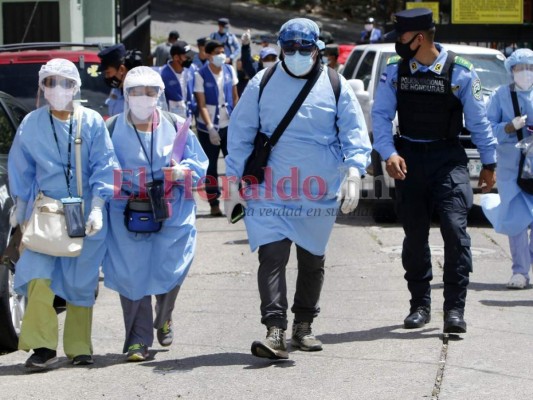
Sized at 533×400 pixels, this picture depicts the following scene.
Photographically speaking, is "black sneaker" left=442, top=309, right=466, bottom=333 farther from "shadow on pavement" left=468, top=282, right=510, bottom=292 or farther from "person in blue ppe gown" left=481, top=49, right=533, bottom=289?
"person in blue ppe gown" left=481, top=49, right=533, bottom=289

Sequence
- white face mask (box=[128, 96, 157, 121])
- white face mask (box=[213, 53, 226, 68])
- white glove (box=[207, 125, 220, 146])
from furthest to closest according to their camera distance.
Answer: white face mask (box=[213, 53, 226, 68]) < white glove (box=[207, 125, 220, 146]) < white face mask (box=[128, 96, 157, 121])

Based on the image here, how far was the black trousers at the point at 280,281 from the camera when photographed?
7184 millimetres

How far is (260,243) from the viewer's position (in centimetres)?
724

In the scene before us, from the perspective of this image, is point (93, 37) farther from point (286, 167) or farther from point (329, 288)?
point (286, 167)

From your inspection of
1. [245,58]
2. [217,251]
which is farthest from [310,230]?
[245,58]

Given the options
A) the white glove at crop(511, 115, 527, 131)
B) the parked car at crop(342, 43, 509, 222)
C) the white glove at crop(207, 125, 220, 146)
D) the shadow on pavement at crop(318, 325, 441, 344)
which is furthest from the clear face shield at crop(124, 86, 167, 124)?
the white glove at crop(207, 125, 220, 146)

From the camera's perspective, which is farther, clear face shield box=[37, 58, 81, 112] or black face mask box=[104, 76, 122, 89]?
black face mask box=[104, 76, 122, 89]

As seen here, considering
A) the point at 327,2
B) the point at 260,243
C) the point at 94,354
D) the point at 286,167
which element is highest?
the point at 327,2

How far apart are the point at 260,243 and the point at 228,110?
7.02 meters

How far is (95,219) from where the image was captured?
23.4 ft

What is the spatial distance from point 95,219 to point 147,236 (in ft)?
1.54

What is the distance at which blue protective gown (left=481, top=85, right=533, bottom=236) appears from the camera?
384 inches

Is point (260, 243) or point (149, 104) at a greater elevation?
point (149, 104)

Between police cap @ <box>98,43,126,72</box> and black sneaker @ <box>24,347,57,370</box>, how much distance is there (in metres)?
3.44
